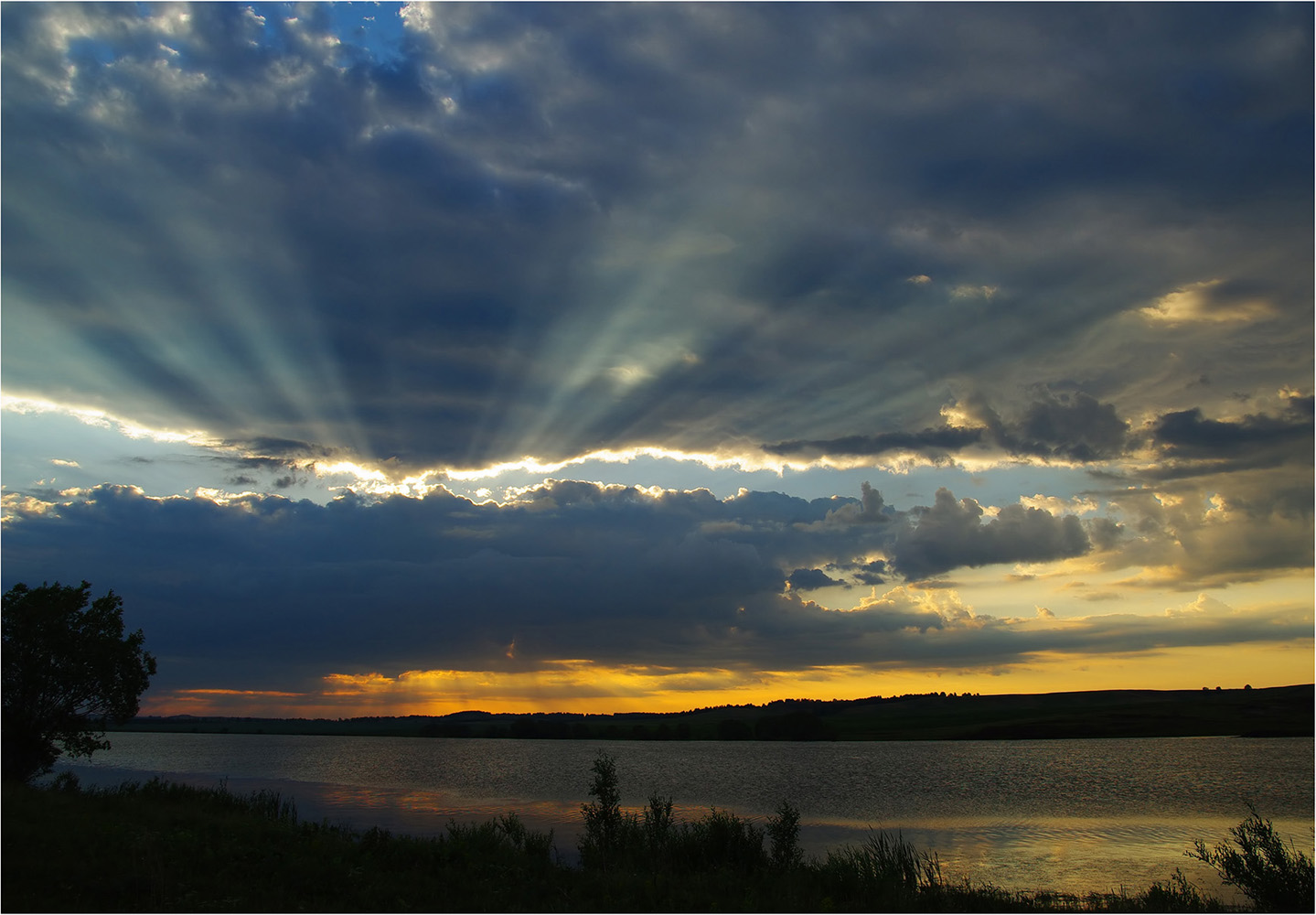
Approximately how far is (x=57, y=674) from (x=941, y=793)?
8022cm

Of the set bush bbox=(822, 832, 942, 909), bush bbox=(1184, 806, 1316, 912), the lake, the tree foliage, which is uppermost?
the tree foliage

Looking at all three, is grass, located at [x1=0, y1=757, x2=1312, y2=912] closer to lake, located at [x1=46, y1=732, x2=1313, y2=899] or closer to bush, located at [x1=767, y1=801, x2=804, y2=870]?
bush, located at [x1=767, y1=801, x2=804, y2=870]

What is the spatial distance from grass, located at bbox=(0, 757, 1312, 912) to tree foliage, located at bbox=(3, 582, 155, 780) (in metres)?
11.2

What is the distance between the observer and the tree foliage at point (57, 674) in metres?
44.0

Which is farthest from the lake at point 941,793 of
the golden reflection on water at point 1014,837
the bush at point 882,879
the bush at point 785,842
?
the bush at point 785,842

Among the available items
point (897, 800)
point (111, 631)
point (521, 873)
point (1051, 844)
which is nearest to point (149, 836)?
point (521, 873)

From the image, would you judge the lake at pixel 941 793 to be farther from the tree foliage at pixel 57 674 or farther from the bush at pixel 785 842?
the tree foliage at pixel 57 674

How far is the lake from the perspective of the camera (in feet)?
152

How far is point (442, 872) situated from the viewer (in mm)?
25312

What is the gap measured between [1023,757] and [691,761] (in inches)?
2368

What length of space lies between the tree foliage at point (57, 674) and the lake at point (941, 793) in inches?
795

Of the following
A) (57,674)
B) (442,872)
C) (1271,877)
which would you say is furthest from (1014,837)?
(57,674)

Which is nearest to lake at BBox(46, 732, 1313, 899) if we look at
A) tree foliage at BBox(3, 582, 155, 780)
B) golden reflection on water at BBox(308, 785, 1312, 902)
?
golden reflection on water at BBox(308, 785, 1312, 902)

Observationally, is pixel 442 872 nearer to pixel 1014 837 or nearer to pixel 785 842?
pixel 785 842
